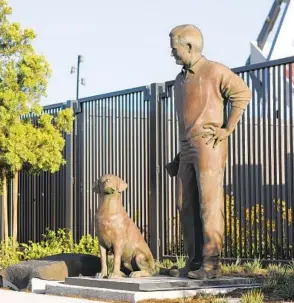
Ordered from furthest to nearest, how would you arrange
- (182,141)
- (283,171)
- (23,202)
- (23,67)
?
(23,202), (23,67), (283,171), (182,141)

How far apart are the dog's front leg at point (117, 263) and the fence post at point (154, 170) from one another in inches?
189

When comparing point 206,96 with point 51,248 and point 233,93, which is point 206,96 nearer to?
point 233,93

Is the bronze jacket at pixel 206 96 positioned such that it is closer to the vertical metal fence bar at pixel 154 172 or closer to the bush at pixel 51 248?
the vertical metal fence bar at pixel 154 172

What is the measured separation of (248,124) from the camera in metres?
14.4

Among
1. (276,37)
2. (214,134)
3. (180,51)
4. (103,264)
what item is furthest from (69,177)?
(276,37)

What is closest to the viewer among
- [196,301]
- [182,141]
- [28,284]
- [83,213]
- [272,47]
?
[196,301]

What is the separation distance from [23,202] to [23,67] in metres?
4.73

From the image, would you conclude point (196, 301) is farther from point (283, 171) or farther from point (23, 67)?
point (23, 67)

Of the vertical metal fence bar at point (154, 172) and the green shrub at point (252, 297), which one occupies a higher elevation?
the vertical metal fence bar at point (154, 172)

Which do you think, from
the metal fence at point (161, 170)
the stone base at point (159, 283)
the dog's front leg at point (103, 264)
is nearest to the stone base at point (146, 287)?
the stone base at point (159, 283)

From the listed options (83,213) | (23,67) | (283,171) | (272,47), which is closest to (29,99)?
(23,67)

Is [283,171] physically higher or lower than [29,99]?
lower

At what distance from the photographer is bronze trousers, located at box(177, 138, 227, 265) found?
35.3ft

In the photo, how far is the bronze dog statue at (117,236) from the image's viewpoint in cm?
1127
